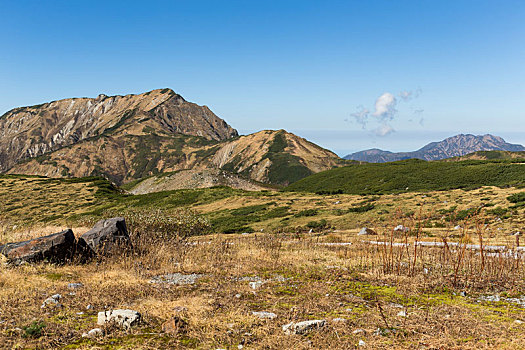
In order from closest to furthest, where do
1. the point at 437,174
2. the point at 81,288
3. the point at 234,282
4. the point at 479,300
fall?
the point at 479,300 < the point at 81,288 < the point at 234,282 < the point at 437,174

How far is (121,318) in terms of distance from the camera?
6.84 meters

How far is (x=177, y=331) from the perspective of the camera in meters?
6.57

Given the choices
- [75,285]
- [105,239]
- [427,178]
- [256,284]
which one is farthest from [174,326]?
[427,178]

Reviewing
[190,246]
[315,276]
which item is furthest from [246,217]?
[315,276]

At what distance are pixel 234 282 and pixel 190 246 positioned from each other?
20.3 ft

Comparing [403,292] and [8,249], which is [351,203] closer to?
[403,292]

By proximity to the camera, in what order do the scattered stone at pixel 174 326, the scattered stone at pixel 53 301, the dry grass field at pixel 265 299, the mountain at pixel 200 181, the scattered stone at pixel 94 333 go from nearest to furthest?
the dry grass field at pixel 265 299
the scattered stone at pixel 94 333
the scattered stone at pixel 174 326
the scattered stone at pixel 53 301
the mountain at pixel 200 181

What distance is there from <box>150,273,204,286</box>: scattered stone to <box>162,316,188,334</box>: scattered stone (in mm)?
3691

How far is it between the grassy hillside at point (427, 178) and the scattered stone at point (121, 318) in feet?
169

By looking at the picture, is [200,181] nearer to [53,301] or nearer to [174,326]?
[53,301]

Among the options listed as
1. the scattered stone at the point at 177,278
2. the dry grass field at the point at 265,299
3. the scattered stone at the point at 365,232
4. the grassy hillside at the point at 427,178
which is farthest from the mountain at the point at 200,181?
the scattered stone at the point at 177,278

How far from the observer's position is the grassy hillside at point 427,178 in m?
58.7

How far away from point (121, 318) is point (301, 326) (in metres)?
3.86

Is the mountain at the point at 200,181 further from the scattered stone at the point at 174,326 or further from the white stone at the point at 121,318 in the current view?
the scattered stone at the point at 174,326
